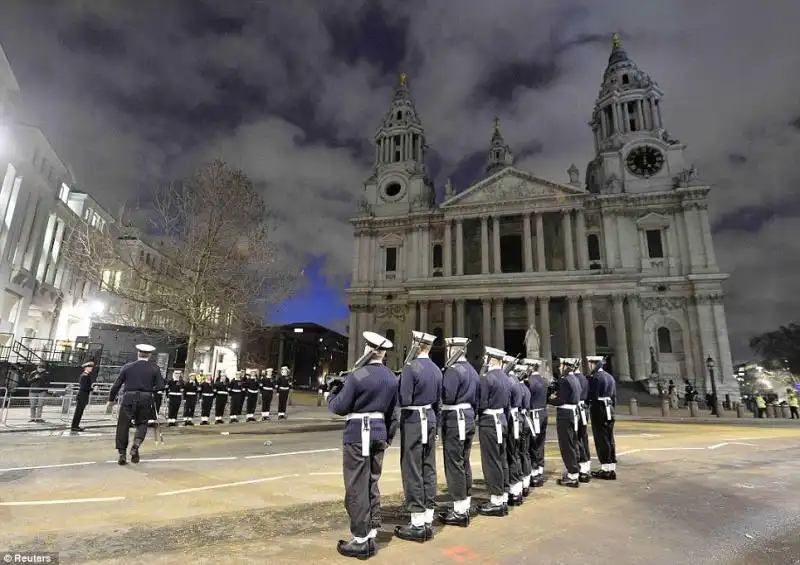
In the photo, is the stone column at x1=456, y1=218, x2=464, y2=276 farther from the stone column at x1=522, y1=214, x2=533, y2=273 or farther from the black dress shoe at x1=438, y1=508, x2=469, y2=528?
the black dress shoe at x1=438, y1=508, x2=469, y2=528

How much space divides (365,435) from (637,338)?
37.3 meters

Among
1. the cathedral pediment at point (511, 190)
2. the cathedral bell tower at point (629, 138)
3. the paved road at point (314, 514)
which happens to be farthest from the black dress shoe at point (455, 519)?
the cathedral bell tower at point (629, 138)

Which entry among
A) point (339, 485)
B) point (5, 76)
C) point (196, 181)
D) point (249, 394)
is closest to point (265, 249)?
point (196, 181)

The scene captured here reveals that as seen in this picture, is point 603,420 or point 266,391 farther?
point 266,391

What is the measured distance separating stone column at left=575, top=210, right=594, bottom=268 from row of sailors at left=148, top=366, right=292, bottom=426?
30216mm

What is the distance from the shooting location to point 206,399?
15.8 meters

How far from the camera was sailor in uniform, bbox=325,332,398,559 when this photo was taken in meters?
3.97

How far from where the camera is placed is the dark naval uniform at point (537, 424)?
7.20 m

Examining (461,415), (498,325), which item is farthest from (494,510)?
(498,325)

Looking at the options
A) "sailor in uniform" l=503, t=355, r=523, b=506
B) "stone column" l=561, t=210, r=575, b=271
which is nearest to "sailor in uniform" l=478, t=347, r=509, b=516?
"sailor in uniform" l=503, t=355, r=523, b=506

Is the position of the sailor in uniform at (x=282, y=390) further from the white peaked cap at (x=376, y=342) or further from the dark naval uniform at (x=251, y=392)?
the white peaked cap at (x=376, y=342)

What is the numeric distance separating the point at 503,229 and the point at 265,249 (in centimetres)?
2947

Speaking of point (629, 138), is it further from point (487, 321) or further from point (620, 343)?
point (487, 321)

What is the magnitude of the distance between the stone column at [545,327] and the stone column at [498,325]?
331 cm
